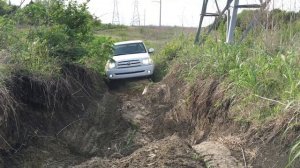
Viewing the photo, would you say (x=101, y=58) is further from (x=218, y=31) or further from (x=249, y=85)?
(x=249, y=85)

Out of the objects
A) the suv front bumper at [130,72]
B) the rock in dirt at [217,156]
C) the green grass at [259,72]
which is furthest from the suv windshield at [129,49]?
the rock in dirt at [217,156]

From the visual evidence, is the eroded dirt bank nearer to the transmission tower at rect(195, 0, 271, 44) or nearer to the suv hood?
the transmission tower at rect(195, 0, 271, 44)

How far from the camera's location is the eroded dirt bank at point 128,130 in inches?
224

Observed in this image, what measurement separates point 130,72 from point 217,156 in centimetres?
992

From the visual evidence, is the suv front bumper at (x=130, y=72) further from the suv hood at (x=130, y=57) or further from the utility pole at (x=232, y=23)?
the utility pole at (x=232, y=23)

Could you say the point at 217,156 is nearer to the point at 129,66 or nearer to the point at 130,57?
the point at 129,66

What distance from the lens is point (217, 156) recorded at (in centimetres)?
581

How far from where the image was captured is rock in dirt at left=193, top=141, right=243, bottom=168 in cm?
557

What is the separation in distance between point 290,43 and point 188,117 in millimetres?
2542

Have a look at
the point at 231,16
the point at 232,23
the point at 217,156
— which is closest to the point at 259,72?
the point at 217,156

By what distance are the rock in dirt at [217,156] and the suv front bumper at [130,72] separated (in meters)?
9.23

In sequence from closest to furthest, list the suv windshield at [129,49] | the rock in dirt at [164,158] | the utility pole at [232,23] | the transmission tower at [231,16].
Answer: the rock in dirt at [164,158]
the transmission tower at [231,16]
the utility pole at [232,23]
the suv windshield at [129,49]

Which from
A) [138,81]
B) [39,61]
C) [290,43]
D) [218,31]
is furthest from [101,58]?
[290,43]

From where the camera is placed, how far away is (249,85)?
21.8ft
